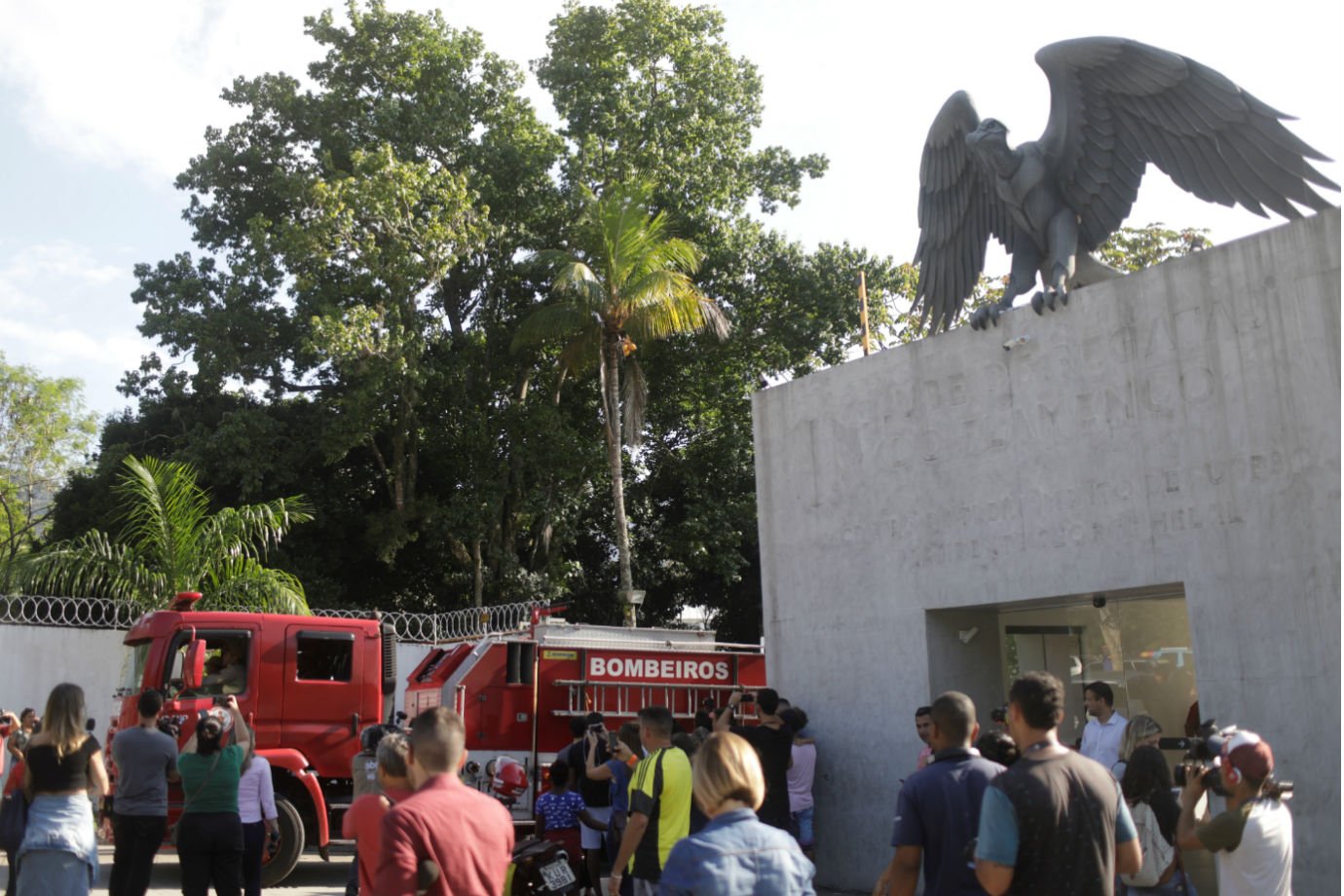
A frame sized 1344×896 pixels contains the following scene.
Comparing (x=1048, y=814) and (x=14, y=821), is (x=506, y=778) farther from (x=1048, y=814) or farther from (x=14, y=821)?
(x=1048, y=814)

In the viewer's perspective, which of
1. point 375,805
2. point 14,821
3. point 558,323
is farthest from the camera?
point 558,323

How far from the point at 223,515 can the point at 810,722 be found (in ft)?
37.7

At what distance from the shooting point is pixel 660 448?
92.2 feet

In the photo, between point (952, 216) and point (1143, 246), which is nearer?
point (952, 216)

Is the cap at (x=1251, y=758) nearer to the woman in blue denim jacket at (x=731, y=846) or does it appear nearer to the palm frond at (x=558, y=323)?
the woman in blue denim jacket at (x=731, y=846)

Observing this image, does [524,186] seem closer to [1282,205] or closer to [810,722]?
[810,722]

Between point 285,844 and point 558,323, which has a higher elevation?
point 558,323

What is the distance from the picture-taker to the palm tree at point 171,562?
18.5 meters

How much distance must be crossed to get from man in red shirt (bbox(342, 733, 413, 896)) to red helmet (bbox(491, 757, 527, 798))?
6368 millimetres

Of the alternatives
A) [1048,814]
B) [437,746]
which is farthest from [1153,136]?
[437,746]

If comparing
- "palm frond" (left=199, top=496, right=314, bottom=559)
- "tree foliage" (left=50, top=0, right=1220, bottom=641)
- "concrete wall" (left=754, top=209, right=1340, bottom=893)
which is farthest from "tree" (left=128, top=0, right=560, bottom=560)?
"concrete wall" (left=754, top=209, right=1340, bottom=893)

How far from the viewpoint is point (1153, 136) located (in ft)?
31.7

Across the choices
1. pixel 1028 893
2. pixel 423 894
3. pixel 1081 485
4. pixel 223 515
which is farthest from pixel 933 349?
pixel 223 515

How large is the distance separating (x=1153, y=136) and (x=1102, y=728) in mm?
4618
